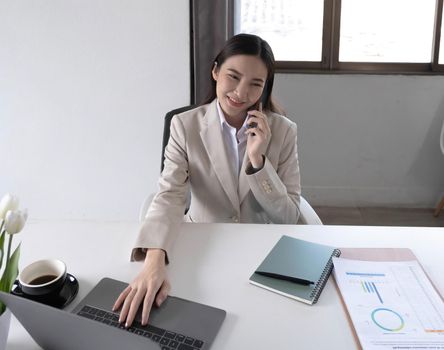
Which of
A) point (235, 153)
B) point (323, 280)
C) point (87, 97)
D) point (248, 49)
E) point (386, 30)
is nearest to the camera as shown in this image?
point (323, 280)

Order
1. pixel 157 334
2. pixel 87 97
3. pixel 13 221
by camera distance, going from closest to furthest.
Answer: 1. pixel 13 221
2. pixel 157 334
3. pixel 87 97

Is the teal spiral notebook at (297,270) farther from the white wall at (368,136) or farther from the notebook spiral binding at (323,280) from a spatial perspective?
the white wall at (368,136)

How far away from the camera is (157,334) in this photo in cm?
79

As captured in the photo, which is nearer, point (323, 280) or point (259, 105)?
point (323, 280)

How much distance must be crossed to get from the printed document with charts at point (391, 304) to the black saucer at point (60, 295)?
569mm

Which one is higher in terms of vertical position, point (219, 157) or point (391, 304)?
point (219, 157)

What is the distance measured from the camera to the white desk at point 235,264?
0.80 meters

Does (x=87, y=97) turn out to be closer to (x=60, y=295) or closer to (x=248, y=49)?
(x=248, y=49)

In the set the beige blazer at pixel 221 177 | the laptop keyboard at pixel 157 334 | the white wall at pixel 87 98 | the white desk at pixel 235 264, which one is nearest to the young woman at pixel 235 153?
the beige blazer at pixel 221 177

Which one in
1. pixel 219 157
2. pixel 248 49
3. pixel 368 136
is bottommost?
pixel 368 136

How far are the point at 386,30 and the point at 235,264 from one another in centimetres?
250

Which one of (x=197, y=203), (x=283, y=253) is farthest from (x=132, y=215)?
(x=283, y=253)

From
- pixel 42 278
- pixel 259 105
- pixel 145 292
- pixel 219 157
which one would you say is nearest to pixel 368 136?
pixel 259 105

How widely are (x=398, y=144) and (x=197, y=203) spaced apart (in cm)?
199
